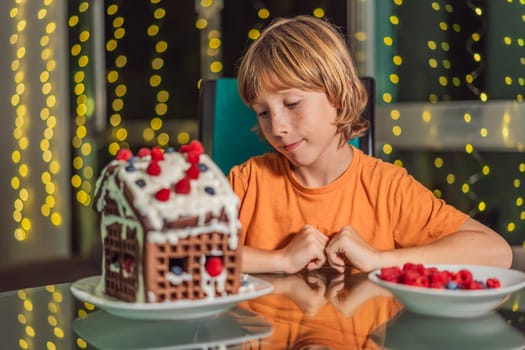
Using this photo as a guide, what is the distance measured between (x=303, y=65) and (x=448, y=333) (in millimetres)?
697

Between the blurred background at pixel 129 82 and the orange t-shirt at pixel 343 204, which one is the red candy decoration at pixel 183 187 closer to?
the orange t-shirt at pixel 343 204

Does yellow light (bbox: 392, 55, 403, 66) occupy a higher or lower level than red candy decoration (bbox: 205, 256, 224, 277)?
higher

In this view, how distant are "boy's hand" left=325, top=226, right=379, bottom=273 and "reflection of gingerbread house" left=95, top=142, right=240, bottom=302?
0.35 meters

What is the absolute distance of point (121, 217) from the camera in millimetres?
976

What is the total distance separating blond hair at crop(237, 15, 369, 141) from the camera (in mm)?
1472

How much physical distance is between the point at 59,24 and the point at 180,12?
0.57 meters

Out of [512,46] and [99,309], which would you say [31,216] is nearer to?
[512,46]

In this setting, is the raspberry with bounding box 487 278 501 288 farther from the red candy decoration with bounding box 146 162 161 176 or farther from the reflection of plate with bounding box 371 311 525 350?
the red candy decoration with bounding box 146 162 161 176

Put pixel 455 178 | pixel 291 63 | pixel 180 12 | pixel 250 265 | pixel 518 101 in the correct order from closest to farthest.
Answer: pixel 250 265
pixel 291 63
pixel 518 101
pixel 455 178
pixel 180 12

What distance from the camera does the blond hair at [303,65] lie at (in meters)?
1.47

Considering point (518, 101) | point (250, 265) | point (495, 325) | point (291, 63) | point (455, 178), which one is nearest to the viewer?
point (495, 325)

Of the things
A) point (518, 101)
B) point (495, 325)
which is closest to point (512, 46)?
point (518, 101)

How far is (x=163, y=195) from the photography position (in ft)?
3.04

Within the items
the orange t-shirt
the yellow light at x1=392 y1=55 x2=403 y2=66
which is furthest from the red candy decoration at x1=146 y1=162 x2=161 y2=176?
the yellow light at x1=392 y1=55 x2=403 y2=66
